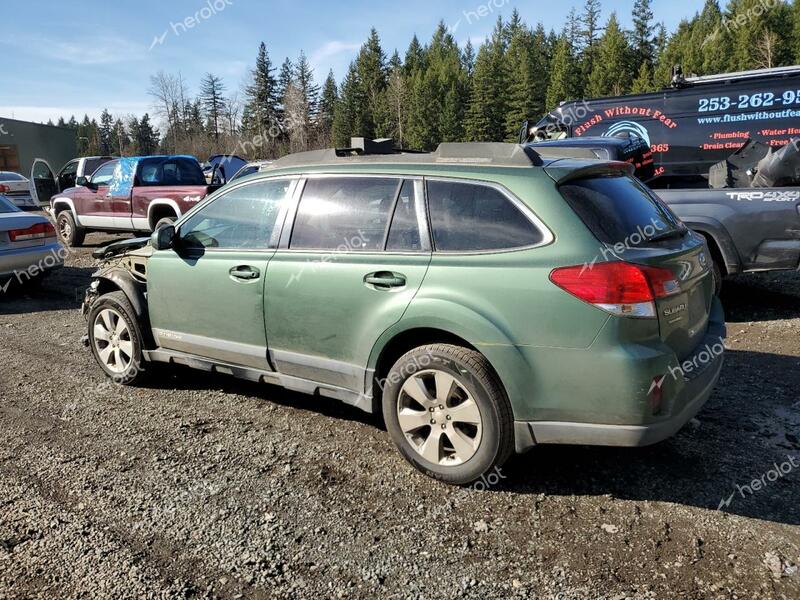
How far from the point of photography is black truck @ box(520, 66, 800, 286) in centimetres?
603

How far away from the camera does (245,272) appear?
396cm

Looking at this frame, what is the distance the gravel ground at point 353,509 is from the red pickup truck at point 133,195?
772cm

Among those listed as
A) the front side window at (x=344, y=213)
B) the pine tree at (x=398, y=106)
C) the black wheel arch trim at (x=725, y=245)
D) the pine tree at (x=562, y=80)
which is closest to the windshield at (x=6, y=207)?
the front side window at (x=344, y=213)

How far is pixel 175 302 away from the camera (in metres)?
4.41

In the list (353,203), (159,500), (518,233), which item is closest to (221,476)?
(159,500)

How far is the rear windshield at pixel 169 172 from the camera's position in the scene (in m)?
12.4

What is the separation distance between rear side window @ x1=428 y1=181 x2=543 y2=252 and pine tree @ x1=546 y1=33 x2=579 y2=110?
205 ft

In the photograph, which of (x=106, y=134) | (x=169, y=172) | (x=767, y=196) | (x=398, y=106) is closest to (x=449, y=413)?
(x=767, y=196)

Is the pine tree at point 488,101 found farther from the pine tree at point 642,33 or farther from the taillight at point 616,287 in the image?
the taillight at point 616,287

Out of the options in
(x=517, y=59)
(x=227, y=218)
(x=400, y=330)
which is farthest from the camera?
(x=517, y=59)

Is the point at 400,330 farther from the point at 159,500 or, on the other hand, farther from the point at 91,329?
the point at 91,329

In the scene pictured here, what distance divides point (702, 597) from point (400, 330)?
1.79 meters

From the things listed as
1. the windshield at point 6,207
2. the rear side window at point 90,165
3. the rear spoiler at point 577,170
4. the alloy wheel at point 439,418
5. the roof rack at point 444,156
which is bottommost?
the alloy wheel at point 439,418

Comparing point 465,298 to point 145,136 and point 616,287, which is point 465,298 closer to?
point 616,287
